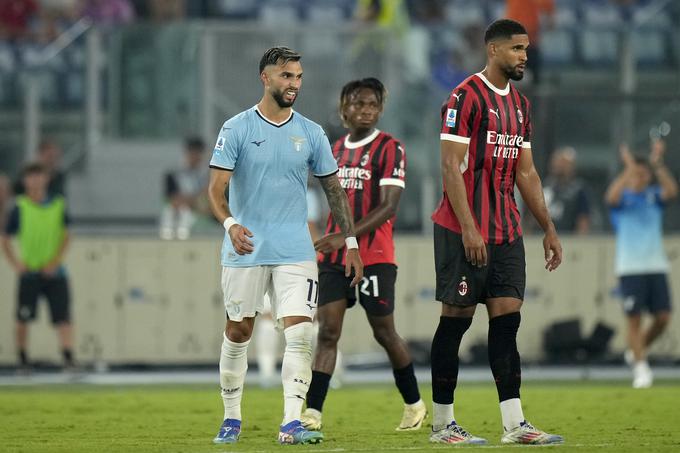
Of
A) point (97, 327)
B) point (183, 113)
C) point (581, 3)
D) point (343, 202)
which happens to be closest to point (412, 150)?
point (183, 113)

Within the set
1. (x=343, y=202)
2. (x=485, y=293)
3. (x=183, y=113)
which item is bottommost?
(x=485, y=293)

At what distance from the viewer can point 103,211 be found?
1838cm

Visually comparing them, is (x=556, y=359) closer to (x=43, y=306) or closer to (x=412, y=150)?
(x=412, y=150)

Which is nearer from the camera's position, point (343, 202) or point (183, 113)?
point (343, 202)

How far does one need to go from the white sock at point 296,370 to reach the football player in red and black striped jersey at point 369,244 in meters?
1.09

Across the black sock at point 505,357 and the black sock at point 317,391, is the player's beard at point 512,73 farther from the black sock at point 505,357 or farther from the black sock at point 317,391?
the black sock at point 317,391

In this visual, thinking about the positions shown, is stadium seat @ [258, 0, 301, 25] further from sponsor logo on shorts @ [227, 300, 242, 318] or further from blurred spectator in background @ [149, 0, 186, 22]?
sponsor logo on shorts @ [227, 300, 242, 318]

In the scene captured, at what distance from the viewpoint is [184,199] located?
1805 cm

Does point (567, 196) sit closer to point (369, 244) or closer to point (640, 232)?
point (640, 232)

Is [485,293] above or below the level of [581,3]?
below

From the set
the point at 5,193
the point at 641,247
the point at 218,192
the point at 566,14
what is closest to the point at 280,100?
the point at 218,192

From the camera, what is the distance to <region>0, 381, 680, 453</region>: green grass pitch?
8.66 m

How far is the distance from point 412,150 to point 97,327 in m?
4.41

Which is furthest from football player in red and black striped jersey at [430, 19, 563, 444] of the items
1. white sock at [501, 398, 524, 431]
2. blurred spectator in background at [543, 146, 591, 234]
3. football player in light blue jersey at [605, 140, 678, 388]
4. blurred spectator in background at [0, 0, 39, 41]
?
blurred spectator in background at [0, 0, 39, 41]
